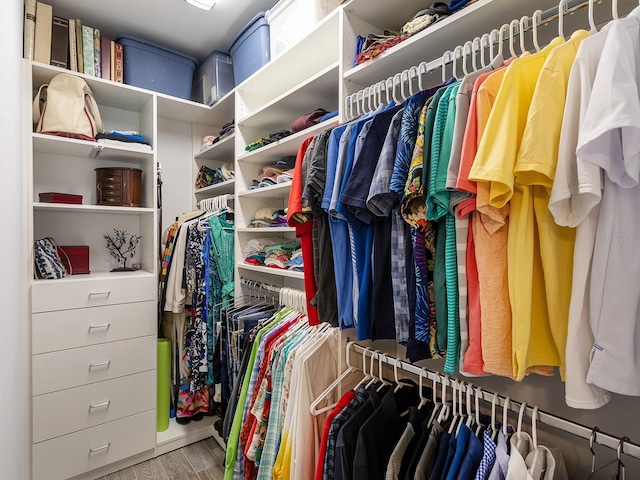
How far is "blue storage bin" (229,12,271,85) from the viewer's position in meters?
1.94

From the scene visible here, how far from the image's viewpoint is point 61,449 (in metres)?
1.86

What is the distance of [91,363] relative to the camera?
1.94 m

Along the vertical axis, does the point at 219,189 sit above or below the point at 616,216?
above

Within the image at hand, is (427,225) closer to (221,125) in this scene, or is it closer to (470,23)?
(470,23)

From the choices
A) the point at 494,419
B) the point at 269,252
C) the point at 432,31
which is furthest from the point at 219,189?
the point at 494,419

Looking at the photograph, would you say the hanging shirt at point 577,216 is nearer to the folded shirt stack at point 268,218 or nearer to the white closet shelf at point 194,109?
the folded shirt stack at point 268,218

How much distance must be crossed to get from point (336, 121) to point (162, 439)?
2.20 metres

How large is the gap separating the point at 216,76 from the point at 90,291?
1575 mm

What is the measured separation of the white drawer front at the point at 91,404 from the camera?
5.91 feet

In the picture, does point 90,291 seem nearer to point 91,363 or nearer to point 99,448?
point 91,363

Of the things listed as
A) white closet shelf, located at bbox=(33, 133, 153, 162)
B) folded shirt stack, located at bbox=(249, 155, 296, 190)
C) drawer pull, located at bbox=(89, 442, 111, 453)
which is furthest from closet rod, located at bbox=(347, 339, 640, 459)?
white closet shelf, located at bbox=(33, 133, 153, 162)

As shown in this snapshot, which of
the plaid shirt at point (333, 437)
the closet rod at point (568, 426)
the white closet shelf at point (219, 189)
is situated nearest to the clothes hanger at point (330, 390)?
the plaid shirt at point (333, 437)

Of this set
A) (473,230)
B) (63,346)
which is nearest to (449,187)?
(473,230)

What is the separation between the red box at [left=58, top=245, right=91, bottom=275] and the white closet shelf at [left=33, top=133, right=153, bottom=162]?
1.91 ft
